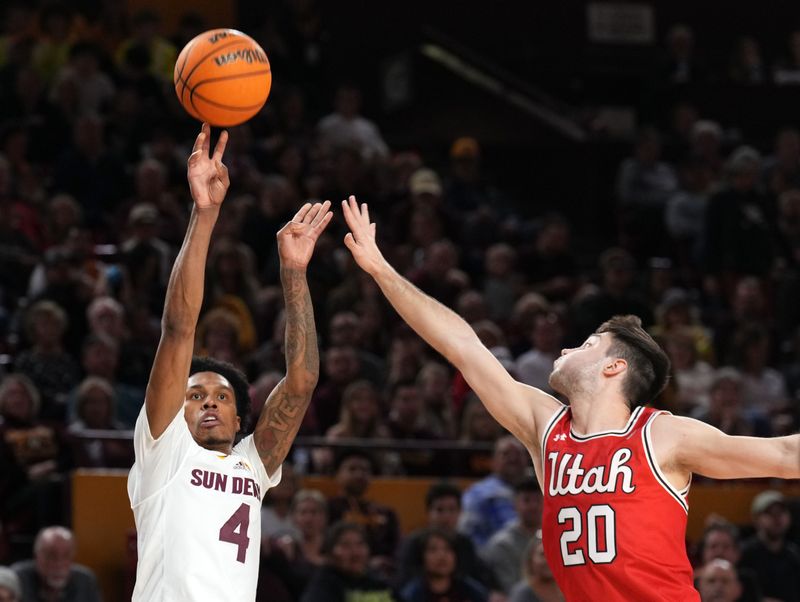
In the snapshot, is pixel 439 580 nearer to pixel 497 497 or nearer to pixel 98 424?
pixel 497 497

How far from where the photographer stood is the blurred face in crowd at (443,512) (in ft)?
35.4

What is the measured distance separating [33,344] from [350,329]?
2446 millimetres

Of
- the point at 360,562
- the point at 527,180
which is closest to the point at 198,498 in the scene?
the point at 360,562

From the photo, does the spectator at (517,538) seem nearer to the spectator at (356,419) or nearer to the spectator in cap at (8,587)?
the spectator at (356,419)

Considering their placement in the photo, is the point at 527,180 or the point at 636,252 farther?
the point at 527,180

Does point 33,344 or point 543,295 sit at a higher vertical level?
point 543,295

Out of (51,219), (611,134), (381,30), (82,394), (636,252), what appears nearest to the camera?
(82,394)

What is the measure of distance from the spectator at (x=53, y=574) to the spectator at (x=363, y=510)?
1.91 meters

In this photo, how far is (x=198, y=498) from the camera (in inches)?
233

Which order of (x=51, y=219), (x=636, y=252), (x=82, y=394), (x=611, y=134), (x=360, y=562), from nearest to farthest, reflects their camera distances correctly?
(x=360, y=562)
(x=82, y=394)
(x=51, y=219)
(x=636, y=252)
(x=611, y=134)

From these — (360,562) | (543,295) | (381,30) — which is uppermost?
(381,30)

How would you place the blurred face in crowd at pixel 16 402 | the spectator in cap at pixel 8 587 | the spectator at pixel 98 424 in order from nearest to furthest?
the spectator in cap at pixel 8 587
the blurred face in crowd at pixel 16 402
the spectator at pixel 98 424

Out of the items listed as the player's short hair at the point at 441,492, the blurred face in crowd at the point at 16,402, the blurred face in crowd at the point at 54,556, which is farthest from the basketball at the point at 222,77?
the player's short hair at the point at 441,492

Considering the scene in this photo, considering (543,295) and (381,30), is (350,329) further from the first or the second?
(381,30)
